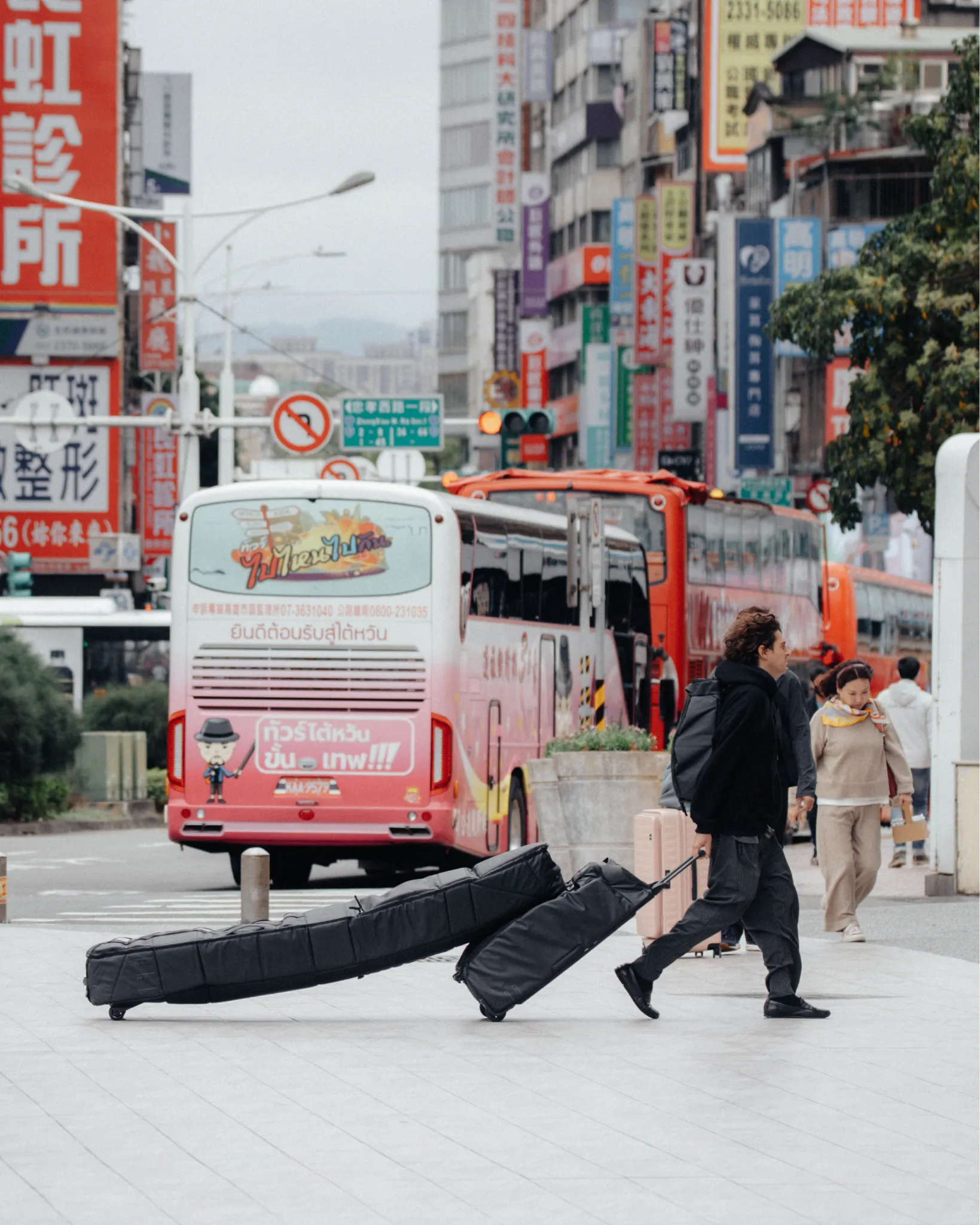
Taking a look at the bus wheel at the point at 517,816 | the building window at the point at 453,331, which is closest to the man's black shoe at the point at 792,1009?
the bus wheel at the point at 517,816

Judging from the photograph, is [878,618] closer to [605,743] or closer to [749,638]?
[605,743]

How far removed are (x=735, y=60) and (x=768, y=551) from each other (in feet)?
111

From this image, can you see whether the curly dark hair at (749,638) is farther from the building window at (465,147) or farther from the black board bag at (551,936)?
the building window at (465,147)

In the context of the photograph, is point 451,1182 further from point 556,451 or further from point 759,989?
point 556,451

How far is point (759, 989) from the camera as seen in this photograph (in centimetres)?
1273

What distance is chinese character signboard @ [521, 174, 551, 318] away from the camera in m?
96.0

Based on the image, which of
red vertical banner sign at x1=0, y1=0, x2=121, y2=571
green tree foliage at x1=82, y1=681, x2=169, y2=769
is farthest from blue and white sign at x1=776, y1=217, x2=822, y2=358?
green tree foliage at x1=82, y1=681, x2=169, y2=769

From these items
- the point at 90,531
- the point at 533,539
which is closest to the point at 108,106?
the point at 90,531

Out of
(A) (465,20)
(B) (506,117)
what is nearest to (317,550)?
(B) (506,117)

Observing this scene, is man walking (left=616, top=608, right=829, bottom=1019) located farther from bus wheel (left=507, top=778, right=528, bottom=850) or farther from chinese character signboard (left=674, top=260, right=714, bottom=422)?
chinese character signboard (left=674, top=260, right=714, bottom=422)

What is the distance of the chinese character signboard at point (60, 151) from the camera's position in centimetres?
5784

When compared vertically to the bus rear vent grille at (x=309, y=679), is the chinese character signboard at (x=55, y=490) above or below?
above

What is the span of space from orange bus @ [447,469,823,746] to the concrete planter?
30.3 ft

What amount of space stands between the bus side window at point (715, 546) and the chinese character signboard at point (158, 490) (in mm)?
34751
